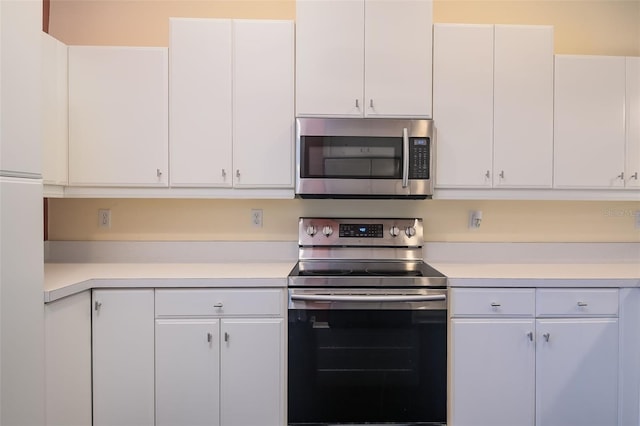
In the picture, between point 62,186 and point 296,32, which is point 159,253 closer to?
point 62,186

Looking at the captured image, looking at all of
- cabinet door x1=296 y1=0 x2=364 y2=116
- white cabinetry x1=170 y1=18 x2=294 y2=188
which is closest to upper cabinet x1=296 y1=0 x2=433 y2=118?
cabinet door x1=296 y1=0 x2=364 y2=116

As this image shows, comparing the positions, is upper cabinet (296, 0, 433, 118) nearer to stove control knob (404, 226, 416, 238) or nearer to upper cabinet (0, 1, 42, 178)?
stove control knob (404, 226, 416, 238)

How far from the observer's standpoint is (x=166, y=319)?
69.1 inches

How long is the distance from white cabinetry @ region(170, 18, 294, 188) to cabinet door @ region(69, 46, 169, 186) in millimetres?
94

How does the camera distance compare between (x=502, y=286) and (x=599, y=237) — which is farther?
(x=599, y=237)

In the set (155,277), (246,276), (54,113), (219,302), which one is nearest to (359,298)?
(246,276)

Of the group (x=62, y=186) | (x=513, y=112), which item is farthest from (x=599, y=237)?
(x=62, y=186)

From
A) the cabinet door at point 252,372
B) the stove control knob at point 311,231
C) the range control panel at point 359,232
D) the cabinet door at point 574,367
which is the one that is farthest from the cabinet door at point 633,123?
the cabinet door at point 252,372

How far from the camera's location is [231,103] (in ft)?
6.55

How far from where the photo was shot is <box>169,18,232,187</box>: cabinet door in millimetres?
1971

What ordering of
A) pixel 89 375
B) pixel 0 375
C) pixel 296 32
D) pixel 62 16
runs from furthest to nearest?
1. pixel 62 16
2. pixel 296 32
3. pixel 89 375
4. pixel 0 375

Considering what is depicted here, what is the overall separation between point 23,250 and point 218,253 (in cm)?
109

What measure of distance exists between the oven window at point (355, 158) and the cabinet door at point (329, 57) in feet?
0.56

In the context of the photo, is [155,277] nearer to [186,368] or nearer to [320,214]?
[186,368]
